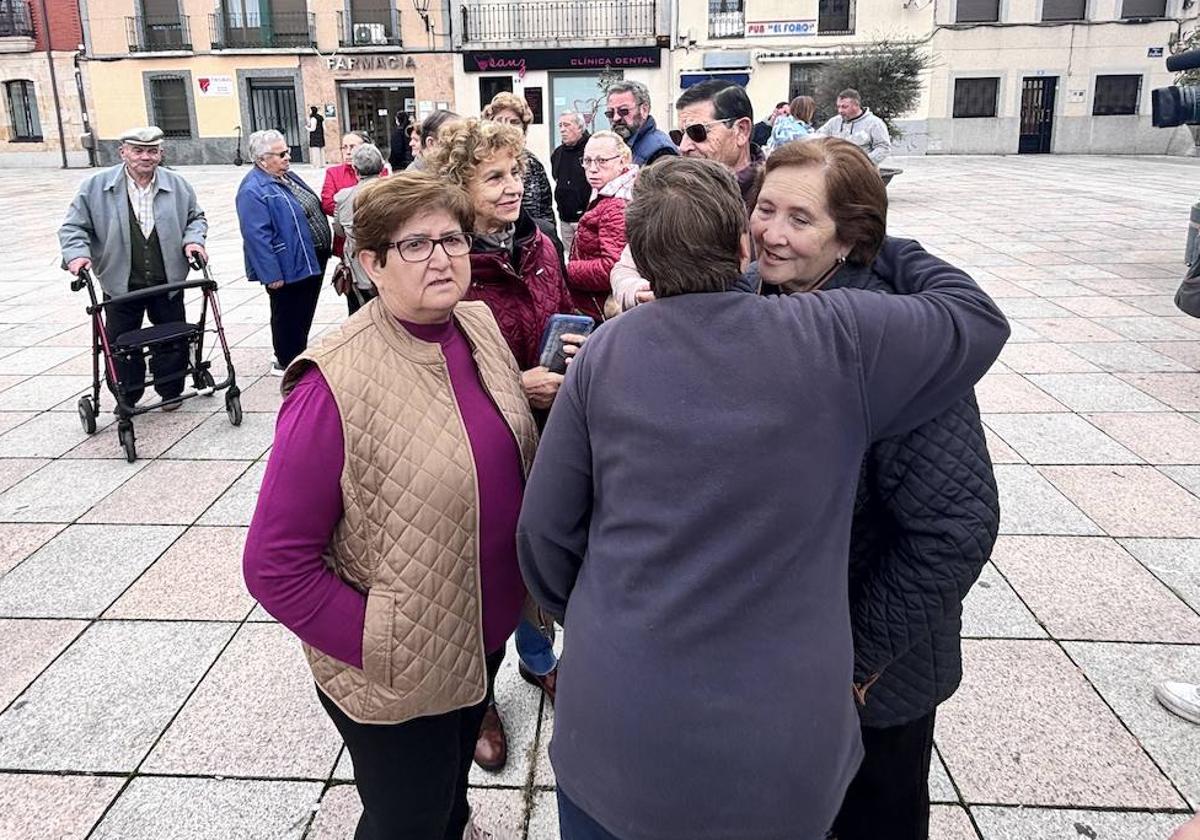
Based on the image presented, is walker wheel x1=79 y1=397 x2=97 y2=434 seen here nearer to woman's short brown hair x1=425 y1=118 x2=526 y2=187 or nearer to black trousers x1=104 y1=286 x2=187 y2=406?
black trousers x1=104 y1=286 x2=187 y2=406

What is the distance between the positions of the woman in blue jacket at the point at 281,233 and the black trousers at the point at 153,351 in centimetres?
59

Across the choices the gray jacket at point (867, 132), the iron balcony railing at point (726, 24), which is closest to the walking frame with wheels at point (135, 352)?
the gray jacket at point (867, 132)

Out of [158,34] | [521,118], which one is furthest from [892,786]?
[158,34]

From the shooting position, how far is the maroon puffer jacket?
3.33 meters

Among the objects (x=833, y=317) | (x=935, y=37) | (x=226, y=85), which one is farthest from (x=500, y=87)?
(x=833, y=317)

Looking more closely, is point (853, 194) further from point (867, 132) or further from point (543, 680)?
point (867, 132)

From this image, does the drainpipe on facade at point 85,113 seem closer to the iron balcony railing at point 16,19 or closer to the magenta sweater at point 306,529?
the iron balcony railing at point 16,19

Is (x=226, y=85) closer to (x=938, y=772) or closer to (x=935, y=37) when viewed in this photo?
(x=935, y=37)

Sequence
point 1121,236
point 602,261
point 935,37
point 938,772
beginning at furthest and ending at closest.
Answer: point 935,37 → point 1121,236 → point 602,261 → point 938,772

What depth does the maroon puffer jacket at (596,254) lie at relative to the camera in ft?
10.9

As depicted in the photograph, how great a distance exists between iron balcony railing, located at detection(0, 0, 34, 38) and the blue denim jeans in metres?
34.5

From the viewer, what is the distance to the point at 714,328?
4.30 ft

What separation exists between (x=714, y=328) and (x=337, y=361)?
776 mm

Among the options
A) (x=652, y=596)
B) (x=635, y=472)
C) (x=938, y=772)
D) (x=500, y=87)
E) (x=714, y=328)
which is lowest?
(x=938, y=772)
